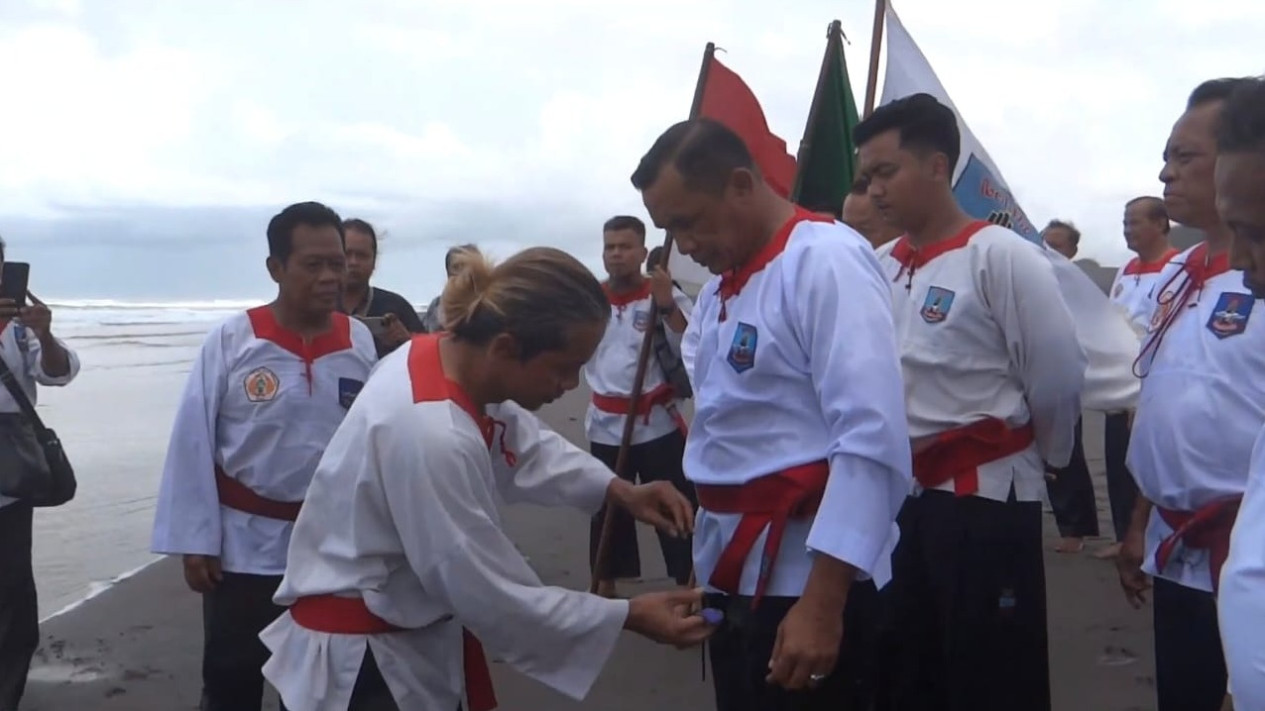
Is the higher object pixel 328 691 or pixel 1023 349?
pixel 1023 349

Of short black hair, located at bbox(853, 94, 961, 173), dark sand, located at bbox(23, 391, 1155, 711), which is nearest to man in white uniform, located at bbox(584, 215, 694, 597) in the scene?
dark sand, located at bbox(23, 391, 1155, 711)

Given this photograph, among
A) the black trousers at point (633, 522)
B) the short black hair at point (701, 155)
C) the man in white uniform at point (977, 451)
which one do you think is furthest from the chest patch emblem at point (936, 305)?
the black trousers at point (633, 522)

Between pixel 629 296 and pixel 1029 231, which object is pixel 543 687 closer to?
pixel 629 296

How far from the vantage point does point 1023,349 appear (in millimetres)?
3920

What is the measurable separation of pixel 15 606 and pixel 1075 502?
5.98 metres

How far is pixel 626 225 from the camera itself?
818 cm

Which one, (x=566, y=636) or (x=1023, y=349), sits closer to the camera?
(x=566, y=636)

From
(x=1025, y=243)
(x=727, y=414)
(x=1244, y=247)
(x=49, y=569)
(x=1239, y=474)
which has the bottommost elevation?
(x=49, y=569)

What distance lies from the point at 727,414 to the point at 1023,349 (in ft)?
4.03

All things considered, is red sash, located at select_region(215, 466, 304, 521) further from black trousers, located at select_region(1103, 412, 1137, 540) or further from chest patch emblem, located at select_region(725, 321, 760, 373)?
black trousers, located at select_region(1103, 412, 1137, 540)

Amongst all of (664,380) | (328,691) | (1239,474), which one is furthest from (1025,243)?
(664,380)

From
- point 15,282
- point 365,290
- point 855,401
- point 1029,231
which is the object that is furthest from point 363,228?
point 855,401

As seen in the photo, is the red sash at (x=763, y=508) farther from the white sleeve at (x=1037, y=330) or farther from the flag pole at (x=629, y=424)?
the flag pole at (x=629, y=424)

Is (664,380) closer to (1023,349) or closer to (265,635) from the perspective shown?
(1023,349)
